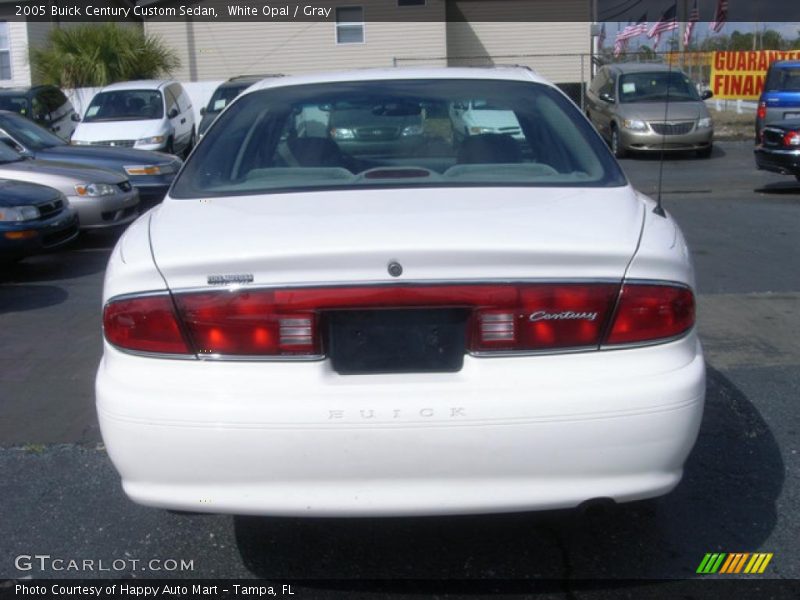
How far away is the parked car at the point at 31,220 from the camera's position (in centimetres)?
884

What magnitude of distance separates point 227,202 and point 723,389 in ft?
10.1

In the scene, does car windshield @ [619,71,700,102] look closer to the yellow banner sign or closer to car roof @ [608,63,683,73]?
car roof @ [608,63,683,73]

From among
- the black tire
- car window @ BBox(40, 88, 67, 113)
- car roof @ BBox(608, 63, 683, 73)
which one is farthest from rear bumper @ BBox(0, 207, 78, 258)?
car roof @ BBox(608, 63, 683, 73)

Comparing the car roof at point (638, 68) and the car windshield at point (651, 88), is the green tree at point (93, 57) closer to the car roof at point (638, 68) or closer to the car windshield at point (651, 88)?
the car roof at point (638, 68)

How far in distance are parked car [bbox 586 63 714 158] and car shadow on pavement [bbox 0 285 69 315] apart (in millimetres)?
12452

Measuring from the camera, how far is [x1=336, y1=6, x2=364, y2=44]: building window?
2931cm

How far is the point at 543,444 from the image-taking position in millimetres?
2977

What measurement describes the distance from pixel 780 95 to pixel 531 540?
16077mm

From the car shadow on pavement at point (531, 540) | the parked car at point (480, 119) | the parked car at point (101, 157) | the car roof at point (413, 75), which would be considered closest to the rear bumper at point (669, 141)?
the parked car at point (101, 157)

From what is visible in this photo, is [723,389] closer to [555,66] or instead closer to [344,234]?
[344,234]

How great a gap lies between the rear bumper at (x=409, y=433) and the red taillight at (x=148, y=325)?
0.06 m

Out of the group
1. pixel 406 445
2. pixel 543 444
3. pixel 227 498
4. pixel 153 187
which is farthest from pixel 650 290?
pixel 153 187

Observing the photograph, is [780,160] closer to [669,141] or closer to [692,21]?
[669,141]

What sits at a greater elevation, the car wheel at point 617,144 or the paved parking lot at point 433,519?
the paved parking lot at point 433,519
